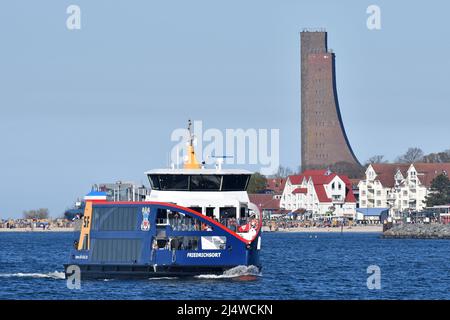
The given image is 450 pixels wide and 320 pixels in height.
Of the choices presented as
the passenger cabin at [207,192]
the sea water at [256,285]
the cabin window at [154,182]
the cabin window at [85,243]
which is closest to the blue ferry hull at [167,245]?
the sea water at [256,285]

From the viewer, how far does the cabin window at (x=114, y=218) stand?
62.9m

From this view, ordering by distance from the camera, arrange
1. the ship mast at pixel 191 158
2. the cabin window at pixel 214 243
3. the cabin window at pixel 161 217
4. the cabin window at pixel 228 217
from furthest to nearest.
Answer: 1. the ship mast at pixel 191 158
2. the cabin window at pixel 228 217
3. the cabin window at pixel 161 217
4. the cabin window at pixel 214 243

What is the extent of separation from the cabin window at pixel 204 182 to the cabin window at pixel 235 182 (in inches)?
15.8

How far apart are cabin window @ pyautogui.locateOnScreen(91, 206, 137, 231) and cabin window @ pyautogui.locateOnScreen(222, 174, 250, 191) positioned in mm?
6172

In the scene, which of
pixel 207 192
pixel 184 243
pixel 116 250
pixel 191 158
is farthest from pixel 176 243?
pixel 191 158

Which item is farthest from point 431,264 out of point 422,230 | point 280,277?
point 422,230

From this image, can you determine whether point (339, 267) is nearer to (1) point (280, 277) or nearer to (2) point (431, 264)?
(2) point (431, 264)

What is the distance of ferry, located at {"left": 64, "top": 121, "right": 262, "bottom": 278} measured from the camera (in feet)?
203

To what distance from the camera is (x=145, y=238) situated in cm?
6225

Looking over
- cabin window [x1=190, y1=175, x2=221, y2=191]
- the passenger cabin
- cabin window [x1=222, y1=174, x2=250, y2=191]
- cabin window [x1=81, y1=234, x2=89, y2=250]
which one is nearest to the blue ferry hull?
cabin window [x1=81, y1=234, x2=89, y2=250]

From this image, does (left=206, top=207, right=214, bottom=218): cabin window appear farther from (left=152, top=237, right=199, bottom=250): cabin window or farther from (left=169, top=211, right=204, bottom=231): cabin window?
(left=152, top=237, right=199, bottom=250): cabin window

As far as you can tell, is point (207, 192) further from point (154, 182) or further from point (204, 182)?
point (154, 182)

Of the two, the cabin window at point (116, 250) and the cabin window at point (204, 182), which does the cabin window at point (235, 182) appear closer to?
the cabin window at point (204, 182)
